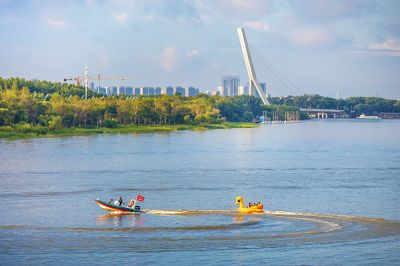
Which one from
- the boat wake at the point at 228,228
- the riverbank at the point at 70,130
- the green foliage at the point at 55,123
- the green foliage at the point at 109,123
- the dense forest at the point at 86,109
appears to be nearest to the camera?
the boat wake at the point at 228,228

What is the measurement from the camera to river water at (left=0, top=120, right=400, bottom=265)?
Result: 19.5m

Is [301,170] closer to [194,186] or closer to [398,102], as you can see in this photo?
[194,186]

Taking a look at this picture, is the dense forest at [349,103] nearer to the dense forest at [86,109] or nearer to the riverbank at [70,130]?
the dense forest at [86,109]

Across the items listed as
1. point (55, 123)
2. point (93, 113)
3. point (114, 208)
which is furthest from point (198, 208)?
point (93, 113)

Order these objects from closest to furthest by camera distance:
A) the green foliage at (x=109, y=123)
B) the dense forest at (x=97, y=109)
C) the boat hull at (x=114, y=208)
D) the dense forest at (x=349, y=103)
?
the boat hull at (x=114, y=208) → the dense forest at (x=97, y=109) → the green foliage at (x=109, y=123) → the dense forest at (x=349, y=103)

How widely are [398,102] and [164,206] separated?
492 feet

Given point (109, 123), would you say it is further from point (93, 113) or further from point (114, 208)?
point (114, 208)

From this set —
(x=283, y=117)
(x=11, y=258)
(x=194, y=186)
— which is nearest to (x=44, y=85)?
(x=283, y=117)

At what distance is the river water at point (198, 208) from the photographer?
64.1 feet

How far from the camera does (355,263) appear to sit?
18.8m

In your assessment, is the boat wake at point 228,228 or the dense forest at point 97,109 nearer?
the boat wake at point 228,228

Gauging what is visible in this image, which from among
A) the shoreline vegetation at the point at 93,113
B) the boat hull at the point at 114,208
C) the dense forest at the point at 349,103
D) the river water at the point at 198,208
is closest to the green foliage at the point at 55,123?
the shoreline vegetation at the point at 93,113

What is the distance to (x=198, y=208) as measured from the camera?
83.7 ft

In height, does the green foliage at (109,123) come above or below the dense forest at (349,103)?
below
